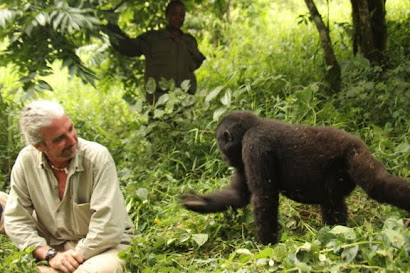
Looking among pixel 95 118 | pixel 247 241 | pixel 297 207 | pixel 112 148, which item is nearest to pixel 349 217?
pixel 297 207

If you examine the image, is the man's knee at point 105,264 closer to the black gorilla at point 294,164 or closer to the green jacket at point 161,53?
the black gorilla at point 294,164

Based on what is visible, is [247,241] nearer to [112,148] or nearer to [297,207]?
[297,207]

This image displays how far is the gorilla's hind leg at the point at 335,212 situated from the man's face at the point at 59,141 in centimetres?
197

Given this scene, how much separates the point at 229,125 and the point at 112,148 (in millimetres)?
2810

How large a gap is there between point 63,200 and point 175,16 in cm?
372

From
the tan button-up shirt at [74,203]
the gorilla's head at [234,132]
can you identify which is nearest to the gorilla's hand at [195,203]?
the gorilla's head at [234,132]

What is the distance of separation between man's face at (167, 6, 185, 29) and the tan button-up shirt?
340cm

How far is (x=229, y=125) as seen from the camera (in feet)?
13.5

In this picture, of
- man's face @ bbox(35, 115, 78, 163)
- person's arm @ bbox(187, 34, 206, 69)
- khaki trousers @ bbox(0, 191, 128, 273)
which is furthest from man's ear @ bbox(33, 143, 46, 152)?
person's arm @ bbox(187, 34, 206, 69)

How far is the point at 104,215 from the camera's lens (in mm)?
3709

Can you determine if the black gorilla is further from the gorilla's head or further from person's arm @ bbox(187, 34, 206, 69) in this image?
person's arm @ bbox(187, 34, 206, 69)

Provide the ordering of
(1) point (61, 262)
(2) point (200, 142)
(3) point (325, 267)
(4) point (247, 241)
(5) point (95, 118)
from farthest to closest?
(5) point (95, 118), (2) point (200, 142), (4) point (247, 241), (1) point (61, 262), (3) point (325, 267)

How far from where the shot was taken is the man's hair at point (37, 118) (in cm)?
361

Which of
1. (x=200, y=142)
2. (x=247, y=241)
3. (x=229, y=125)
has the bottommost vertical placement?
(x=247, y=241)
